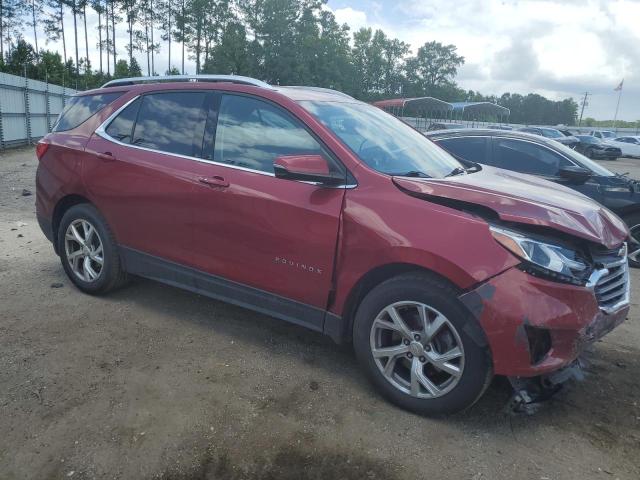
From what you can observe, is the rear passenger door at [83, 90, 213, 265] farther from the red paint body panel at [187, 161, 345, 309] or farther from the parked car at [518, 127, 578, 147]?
the parked car at [518, 127, 578, 147]

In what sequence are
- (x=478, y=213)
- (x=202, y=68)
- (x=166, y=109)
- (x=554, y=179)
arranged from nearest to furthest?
(x=478, y=213) → (x=166, y=109) → (x=554, y=179) → (x=202, y=68)

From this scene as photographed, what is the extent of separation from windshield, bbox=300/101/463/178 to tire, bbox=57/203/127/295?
6.93ft

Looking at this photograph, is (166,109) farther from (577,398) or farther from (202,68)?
(202,68)

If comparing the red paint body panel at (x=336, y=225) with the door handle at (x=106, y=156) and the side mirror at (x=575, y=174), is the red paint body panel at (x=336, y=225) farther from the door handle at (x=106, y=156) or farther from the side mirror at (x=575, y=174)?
the side mirror at (x=575, y=174)

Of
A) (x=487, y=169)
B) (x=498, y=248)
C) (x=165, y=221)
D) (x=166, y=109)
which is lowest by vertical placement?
(x=165, y=221)

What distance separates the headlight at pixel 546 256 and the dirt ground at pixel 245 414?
36.7 inches

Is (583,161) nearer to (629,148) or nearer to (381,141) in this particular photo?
(381,141)

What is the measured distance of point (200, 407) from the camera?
2.92 metres

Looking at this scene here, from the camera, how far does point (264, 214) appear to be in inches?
129

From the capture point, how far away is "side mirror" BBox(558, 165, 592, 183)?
594 centimetres

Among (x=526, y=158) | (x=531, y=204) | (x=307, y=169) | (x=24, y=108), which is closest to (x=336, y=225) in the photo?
(x=307, y=169)

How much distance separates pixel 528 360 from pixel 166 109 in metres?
3.13

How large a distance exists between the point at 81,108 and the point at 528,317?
13.6ft

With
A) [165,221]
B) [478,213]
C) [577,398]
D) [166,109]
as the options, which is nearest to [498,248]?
[478,213]
